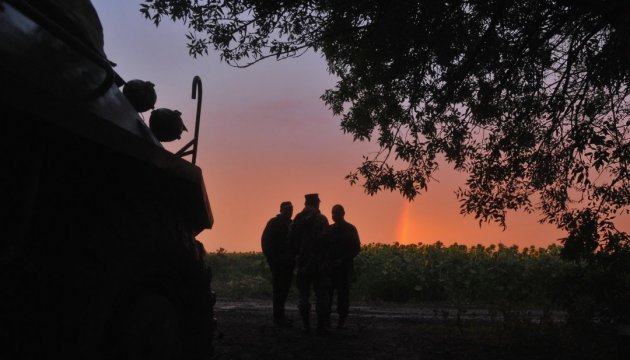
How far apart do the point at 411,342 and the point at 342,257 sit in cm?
198

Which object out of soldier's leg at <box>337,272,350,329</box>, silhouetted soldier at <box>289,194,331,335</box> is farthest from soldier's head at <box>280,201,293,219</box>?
soldier's leg at <box>337,272,350,329</box>

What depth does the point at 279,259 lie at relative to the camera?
9.90m

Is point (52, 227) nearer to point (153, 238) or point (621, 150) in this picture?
point (153, 238)

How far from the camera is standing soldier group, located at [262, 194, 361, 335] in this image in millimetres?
8805

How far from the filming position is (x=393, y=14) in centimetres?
685

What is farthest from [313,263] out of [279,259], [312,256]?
[279,259]

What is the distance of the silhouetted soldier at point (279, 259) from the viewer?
32.1ft

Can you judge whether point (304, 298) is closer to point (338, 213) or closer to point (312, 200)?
point (312, 200)

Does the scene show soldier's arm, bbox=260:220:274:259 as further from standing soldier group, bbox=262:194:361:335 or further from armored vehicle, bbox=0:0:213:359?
armored vehicle, bbox=0:0:213:359

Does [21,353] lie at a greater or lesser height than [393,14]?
lesser

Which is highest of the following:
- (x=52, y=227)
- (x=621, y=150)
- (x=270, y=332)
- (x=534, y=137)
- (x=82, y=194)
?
(x=534, y=137)

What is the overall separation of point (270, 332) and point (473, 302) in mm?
7908

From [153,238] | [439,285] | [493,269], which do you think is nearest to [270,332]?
[153,238]

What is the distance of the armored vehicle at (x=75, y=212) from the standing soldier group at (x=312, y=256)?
6250mm
